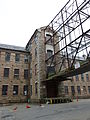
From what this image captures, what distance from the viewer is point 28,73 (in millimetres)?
24719

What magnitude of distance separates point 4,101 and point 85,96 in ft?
67.7

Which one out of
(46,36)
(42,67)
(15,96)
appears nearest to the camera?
(42,67)

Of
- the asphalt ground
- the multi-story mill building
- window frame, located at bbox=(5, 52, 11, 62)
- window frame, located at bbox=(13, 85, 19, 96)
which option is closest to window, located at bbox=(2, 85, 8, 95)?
the multi-story mill building

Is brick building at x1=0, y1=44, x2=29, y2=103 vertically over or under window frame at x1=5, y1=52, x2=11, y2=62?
under

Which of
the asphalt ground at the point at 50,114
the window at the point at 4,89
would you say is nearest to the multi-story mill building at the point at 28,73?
the window at the point at 4,89

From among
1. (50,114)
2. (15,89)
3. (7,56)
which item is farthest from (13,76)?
(50,114)

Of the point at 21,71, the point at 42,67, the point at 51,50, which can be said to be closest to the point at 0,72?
the point at 21,71

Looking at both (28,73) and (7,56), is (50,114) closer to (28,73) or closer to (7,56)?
(28,73)

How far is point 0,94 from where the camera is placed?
20.7 m

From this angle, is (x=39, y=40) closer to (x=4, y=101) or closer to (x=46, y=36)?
(x=46, y=36)

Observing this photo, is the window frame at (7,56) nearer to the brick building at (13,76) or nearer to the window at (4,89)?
the brick building at (13,76)

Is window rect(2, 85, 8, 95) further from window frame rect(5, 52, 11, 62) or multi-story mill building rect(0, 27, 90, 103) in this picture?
window frame rect(5, 52, 11, 62)

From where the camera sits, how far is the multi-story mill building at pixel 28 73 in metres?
19.7

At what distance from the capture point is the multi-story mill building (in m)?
19.7
